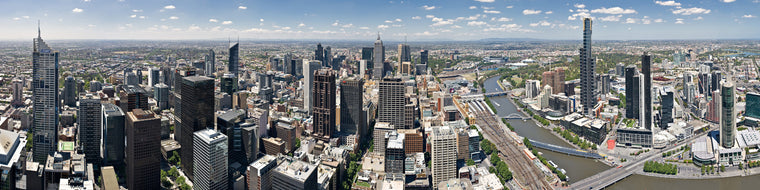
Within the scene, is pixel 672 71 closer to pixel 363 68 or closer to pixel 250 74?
pixel 363 68

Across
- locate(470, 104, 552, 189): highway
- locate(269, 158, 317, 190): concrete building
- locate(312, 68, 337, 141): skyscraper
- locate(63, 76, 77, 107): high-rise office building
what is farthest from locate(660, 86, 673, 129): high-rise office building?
locate(63, 76, 77, 107): high-rise office building

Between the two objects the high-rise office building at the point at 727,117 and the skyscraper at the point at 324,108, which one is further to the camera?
the skyscraper at the point at 324,108

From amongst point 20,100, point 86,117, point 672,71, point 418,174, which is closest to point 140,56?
point 20,100

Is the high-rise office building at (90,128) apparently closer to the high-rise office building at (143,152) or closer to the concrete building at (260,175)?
the high-rise office building at (143,152)

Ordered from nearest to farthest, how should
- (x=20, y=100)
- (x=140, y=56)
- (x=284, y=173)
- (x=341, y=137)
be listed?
(x=284, y=173), (x=341, y=137), (x=20, y=100), (x=140, y=56)

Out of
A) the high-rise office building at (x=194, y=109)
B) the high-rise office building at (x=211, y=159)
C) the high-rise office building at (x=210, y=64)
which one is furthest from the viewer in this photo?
the high-rise office building at (x=210, y=64)

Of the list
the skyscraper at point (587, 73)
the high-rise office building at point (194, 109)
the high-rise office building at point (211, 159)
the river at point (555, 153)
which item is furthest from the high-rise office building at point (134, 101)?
the skyscraper at point (587, 73)

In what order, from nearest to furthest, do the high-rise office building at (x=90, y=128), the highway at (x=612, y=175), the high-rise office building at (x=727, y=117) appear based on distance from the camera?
1. the highway at (x=612, y=175)
2. the high-rise office building at (x=90, y=128)
3. the high-rise office building at (x=727, y=117)

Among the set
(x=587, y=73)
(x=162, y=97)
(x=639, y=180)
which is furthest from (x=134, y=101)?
(x=587, y=73)
